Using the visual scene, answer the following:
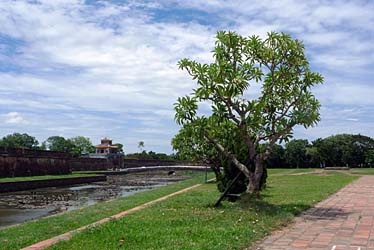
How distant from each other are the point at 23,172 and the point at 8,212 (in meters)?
20.3

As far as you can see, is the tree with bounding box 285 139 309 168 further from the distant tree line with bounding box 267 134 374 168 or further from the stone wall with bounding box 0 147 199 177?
the stone wall with bounding box 0 147 199 177

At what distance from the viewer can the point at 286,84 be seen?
9938 millimetres

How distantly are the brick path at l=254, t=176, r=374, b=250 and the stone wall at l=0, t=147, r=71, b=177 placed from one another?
27645 millimetres

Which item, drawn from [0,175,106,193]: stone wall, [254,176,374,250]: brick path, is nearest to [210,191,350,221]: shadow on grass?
[254,176,374,250]: brick path

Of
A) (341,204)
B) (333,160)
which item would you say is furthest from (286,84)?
(333,160)

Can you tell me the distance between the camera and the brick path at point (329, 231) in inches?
234

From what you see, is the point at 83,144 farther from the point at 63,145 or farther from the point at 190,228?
the point at 190,228

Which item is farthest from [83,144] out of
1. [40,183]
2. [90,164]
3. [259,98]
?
[259,98]

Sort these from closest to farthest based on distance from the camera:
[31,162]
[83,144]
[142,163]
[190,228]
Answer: [190,228] → [31,162] → [142,163] → [83,144]

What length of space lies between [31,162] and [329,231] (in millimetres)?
33209

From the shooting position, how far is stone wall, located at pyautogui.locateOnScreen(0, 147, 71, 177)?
108 ft

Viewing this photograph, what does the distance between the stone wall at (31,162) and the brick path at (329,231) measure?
27645 mm

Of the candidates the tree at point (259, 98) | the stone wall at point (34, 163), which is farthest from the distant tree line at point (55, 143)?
the tree at point (259, 98)

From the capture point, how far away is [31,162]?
3669cm
